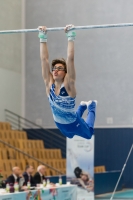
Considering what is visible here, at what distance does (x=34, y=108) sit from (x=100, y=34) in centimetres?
366

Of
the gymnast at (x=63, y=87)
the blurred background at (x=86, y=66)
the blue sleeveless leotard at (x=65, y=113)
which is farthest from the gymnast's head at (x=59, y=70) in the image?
the blurred background at (x=86, y=66)

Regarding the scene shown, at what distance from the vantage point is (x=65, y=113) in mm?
6984

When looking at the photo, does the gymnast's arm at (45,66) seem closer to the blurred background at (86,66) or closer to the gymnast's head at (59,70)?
the gymnast's head at (59,70)

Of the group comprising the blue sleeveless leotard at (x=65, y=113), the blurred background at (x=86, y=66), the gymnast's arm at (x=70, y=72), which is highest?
the blurred background at (x=86, y=66)

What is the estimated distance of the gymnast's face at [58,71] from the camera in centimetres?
684

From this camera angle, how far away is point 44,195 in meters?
10.8

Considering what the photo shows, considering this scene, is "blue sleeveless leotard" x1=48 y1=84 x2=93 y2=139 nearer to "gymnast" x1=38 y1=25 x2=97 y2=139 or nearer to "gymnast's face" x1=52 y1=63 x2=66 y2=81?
"gymnast" x1=38 y1=25 x2=97 y2=139

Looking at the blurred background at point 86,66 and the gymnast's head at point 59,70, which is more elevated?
the blurred background at point 86,66

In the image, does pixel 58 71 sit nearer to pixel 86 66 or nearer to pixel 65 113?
pixel 65 113

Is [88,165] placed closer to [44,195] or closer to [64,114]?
[44,195]

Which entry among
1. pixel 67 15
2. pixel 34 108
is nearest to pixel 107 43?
pixel 67 15

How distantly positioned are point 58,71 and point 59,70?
2 cm

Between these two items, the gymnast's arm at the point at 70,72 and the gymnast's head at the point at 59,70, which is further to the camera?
the gymnast's head at the point at 59,70

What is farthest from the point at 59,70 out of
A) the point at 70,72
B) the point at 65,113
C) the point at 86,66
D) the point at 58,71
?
the point at 86,66
